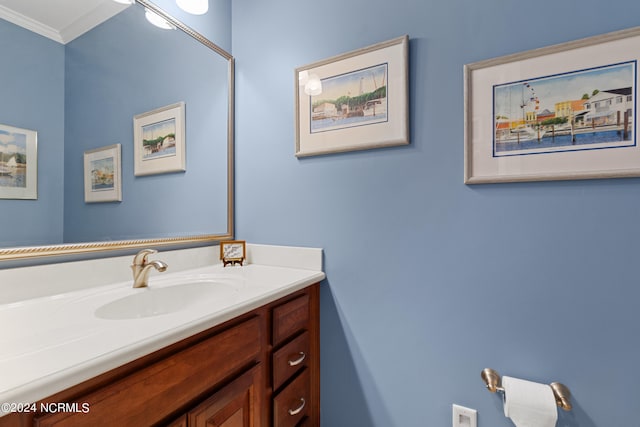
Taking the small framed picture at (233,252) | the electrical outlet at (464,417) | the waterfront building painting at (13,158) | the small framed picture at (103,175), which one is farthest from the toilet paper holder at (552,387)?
the waterfront building painting at (13,158)

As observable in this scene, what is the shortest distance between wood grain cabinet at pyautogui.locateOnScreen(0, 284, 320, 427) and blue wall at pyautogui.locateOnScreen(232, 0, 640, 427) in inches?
6.7

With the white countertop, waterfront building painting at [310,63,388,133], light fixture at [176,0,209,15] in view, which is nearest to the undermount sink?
the white countertop

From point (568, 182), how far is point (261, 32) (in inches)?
57.9

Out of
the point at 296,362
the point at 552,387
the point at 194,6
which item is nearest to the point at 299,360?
the point at 296,362

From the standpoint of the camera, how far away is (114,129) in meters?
1.05

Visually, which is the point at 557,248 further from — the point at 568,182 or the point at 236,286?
the point at 236,286

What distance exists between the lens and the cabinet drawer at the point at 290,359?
0.98 metres

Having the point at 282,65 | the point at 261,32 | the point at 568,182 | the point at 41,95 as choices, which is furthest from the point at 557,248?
the point at 41,95

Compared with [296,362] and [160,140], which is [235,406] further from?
[160,140]

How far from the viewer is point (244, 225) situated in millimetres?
1498

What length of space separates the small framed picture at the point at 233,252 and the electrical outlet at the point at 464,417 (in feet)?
3.55

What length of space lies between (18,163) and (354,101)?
3.77 feet

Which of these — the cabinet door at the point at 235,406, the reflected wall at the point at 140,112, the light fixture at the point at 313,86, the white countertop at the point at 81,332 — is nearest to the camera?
the white countertop at the point at 81,332

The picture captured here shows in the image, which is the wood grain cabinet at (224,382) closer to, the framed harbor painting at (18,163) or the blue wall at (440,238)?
the blue wall at (440,238)
